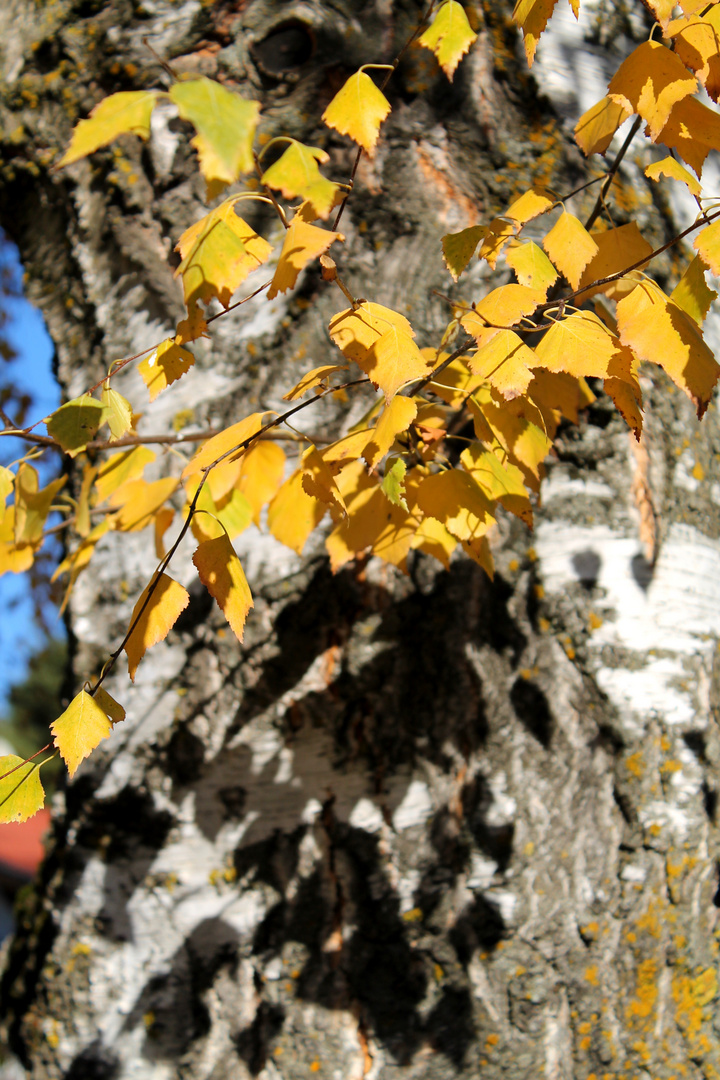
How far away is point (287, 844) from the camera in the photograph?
1.07 metres

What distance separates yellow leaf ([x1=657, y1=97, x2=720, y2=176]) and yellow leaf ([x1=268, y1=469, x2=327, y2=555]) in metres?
0.53

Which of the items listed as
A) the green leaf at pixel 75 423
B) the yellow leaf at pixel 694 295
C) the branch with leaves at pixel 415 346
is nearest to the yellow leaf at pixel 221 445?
the branch with leaves at pixel 415 346

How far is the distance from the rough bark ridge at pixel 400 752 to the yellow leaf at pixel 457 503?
0.36m

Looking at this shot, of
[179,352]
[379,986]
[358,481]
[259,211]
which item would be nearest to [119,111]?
[179,352]

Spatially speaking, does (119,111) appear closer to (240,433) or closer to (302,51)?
(240,433)

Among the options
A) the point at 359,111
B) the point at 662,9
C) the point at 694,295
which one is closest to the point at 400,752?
the point at 694,295

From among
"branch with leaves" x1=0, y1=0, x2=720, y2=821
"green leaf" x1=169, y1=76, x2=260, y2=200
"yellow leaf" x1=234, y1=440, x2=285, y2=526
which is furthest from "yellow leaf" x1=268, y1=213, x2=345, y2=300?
"yellow leaf" x1=234, y1=440, x2=285, y2=526

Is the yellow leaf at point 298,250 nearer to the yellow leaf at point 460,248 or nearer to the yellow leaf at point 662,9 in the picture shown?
the yellow leaf at point 460,248

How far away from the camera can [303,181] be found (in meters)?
0.65

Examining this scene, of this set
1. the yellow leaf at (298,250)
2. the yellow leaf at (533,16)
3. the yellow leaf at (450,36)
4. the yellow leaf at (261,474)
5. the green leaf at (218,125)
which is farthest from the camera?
the yellow leaf at (261,474)

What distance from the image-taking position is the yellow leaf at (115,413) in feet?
2.39

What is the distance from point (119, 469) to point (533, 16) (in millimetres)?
741

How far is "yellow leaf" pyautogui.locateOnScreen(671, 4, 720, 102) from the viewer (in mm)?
668

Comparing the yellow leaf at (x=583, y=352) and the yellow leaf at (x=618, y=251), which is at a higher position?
the yellow leaf at (x=618, y=251)
